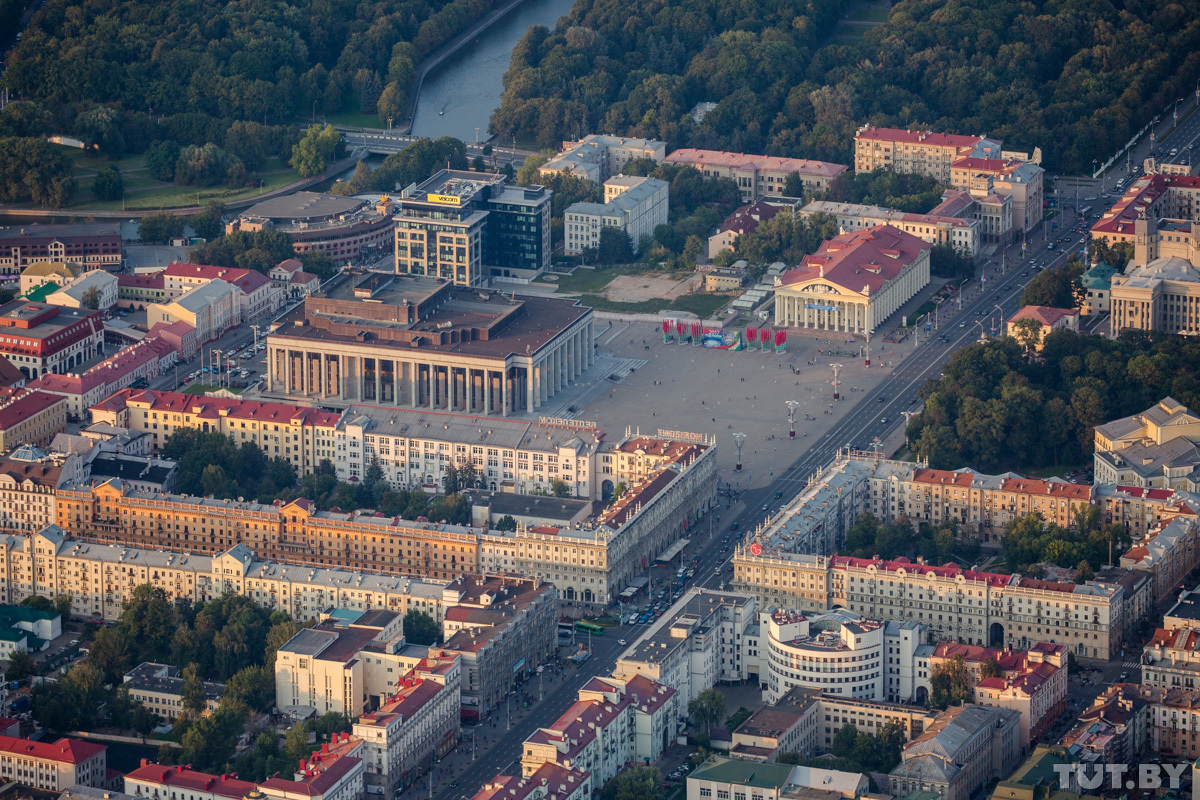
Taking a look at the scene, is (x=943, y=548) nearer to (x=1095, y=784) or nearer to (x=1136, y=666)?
(x=1136, y=666)

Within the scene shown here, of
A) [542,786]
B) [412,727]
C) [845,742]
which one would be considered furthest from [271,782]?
[845,742]

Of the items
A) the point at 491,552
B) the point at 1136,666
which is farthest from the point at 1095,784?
the point at 491,552

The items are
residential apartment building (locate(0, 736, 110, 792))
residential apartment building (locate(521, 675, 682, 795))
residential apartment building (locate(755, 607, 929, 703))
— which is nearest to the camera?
residential apartment building (locate(521, 675, 682, 795))

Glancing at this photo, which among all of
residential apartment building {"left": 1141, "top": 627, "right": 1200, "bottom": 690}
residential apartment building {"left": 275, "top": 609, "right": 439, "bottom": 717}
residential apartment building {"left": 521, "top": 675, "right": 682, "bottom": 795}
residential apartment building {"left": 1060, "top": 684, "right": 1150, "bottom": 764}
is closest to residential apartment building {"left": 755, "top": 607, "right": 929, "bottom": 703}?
A: residential apartment building {"left": 521, "top": 675, "right": 682, "bottom": 795}

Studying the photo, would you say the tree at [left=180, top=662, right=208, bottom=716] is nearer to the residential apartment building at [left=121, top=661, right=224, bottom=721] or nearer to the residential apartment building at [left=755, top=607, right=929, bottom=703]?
the residential apartment building at [left=121, top=661, right=224, bottom=721]

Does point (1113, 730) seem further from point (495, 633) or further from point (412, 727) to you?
point (412, 727)

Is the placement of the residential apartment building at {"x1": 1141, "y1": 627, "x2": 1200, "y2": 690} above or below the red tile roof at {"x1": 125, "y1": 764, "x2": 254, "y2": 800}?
above
